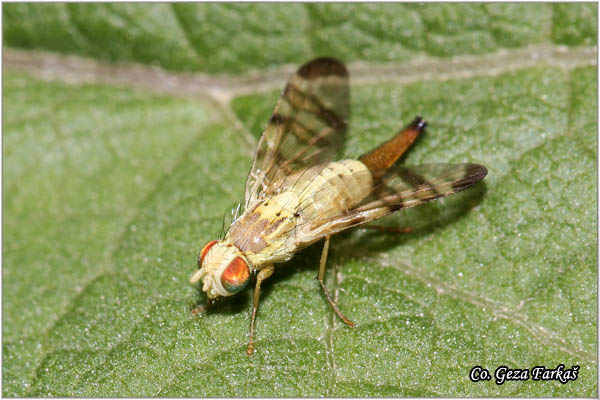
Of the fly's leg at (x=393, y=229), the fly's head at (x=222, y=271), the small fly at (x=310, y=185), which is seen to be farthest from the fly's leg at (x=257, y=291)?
the fly's leg at (x=393, y=229)

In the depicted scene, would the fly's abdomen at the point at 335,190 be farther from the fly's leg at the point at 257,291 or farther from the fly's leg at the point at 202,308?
the fly's leg at the point at 202,308

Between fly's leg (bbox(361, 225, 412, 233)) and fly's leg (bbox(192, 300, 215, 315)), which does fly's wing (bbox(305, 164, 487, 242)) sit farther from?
fly's leg (bbox(192, 300, 215, 315))

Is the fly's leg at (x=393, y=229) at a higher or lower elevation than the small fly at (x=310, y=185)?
lower

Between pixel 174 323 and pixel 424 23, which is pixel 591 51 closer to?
pixel 424 23

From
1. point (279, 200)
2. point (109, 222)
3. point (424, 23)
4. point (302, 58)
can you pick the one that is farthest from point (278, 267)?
point (424, 23)

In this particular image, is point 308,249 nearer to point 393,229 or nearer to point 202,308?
point 393,229

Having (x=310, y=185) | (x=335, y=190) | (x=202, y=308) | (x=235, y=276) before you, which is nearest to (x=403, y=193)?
(x=335, y=190)

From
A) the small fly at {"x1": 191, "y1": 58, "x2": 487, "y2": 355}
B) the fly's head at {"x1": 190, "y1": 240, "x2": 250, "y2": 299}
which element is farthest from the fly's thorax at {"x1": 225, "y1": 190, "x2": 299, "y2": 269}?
the fly's head at {"x1": 190, "y1": 240, "x2": 250, "y2": 299}
